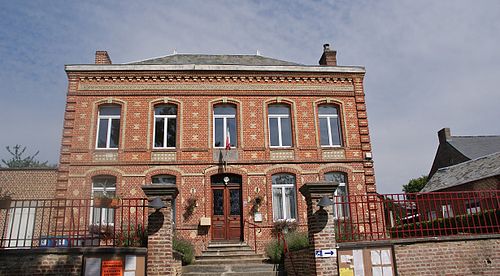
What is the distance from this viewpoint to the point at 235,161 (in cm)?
1459

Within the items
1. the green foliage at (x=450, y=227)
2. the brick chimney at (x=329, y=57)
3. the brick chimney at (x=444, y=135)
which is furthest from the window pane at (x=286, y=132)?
the brick chimney at (x=444, y=135)

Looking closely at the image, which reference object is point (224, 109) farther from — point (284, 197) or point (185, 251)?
point (185, 251)

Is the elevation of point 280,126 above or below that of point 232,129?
above

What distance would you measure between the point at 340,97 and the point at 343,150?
2.24m

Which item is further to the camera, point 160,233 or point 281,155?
point 281,155

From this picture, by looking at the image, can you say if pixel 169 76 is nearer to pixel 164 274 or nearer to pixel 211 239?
pixel 211 239

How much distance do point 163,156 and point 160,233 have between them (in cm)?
716

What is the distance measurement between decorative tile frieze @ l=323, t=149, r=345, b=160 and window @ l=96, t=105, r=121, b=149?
7.94m

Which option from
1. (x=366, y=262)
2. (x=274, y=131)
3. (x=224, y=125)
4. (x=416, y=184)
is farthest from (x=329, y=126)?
(x=416, y=184)

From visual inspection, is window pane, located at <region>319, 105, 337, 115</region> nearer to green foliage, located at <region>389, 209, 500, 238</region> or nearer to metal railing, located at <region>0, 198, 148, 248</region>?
green foliage, located at <region>389, 209, 500, 238</region>

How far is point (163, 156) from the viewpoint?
1449cm

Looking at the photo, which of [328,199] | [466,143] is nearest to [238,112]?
[328,199]

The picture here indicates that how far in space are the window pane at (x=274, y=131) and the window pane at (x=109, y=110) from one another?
5.97 m

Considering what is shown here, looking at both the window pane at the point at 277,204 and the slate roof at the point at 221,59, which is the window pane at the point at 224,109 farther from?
the window pane at the point at 277,204
